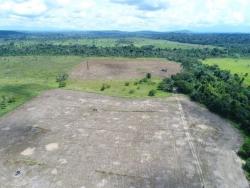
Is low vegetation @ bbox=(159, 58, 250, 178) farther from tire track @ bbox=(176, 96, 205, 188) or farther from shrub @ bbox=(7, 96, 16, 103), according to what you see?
shrub @ bbox=(7, 96, 16, 103)

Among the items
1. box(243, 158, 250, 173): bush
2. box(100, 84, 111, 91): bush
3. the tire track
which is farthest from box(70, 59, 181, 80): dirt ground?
box(243, 158, 250, 173): bush

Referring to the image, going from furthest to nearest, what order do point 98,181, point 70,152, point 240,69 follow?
1. point 240,69
2. point 70,152
3. point 98,181

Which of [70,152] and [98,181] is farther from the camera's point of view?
[70,152]

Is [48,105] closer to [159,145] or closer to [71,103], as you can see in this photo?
[71,103]

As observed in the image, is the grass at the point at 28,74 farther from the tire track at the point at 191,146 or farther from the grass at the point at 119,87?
the tire track at the point at 191,146

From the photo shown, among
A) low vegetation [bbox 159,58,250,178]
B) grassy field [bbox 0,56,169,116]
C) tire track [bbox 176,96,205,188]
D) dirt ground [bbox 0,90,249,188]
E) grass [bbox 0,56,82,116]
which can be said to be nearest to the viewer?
dirt ground [bbox 0,90,249,188]

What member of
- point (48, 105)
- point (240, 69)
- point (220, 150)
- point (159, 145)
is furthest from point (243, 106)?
point (240, 69)

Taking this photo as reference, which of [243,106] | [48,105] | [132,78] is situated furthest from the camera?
[132,78]

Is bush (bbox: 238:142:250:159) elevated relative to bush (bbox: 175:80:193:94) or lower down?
lower down
